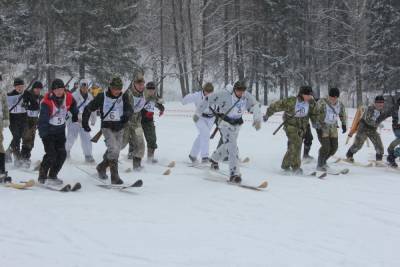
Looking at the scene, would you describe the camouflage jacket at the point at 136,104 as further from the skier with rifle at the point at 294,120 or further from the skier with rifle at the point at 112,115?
the skier with rifle at the point at 294,120

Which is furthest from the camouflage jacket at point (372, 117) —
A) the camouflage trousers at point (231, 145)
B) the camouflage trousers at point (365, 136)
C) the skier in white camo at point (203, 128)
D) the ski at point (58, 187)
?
the ski at point (58, 187)

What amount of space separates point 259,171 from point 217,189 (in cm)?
257

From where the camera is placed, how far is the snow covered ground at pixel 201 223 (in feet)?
16.1

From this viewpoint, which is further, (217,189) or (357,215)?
(217,189)

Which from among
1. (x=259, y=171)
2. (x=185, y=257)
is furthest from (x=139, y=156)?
(x=185, y=257)

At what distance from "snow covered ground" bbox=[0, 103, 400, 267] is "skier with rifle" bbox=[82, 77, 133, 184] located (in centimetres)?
55

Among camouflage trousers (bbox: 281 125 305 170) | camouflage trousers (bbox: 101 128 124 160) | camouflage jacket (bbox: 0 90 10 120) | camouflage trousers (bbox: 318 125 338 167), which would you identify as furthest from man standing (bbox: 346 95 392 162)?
camouflage jacket (bbox: 0 90 10 120)

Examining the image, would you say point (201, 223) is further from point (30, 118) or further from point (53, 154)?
point (30, 118)

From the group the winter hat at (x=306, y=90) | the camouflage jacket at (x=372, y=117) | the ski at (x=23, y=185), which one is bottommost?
the ski at (x=23, y=185)

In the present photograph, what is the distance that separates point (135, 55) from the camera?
3700cm

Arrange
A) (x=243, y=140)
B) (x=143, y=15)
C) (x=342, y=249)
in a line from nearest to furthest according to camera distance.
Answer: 1. (x=342, y=249)
2. (x=243, y=140)
3. (x=143, y=15)

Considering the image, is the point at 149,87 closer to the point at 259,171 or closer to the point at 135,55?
the point at 259,171

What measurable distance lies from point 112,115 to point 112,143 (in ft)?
1.48

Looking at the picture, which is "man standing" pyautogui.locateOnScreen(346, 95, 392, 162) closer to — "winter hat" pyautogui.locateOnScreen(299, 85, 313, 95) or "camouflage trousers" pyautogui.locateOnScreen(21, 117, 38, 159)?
"winter hat" pyautogui.locateOnScreen(299, 85, 313, 95)
